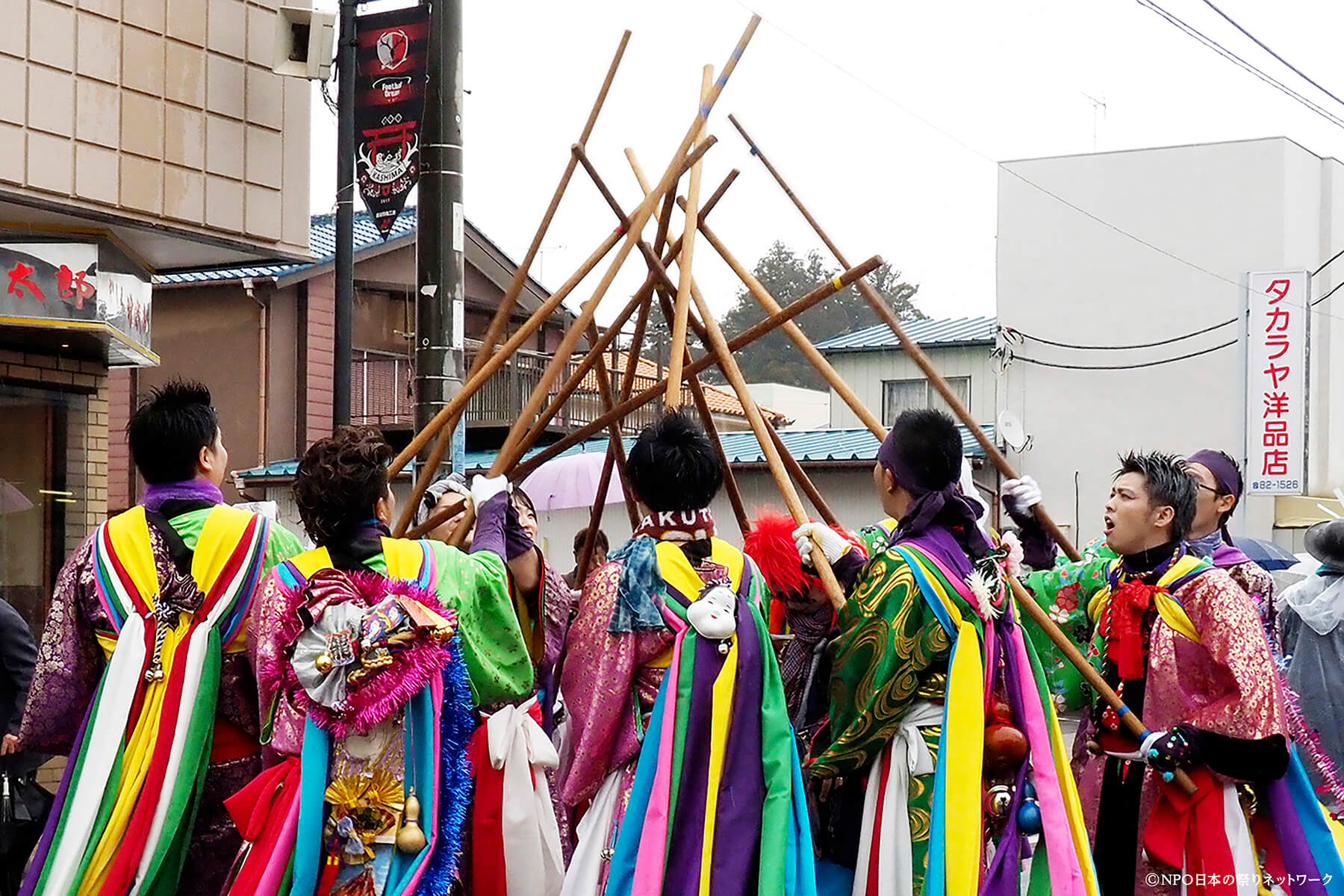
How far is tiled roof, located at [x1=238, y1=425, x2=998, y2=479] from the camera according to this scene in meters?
18.9

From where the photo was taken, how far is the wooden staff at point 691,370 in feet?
14.3

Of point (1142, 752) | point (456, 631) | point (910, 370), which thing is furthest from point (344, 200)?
point (910, 370)

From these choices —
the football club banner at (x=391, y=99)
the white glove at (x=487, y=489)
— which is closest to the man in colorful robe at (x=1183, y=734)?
the white glove at (x=487, y=489)

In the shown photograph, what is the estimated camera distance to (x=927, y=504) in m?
3.95

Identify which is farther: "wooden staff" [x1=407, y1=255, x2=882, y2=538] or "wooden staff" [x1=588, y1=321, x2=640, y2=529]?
"wooden staff" [x1=588, y1=321, x2=640, y2=529]

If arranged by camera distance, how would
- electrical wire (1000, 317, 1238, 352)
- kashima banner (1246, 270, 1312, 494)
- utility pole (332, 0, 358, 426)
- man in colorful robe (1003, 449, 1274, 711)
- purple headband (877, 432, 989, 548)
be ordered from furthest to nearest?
1. electrical wire (1000, 317, 1238, 352)
2. kashima banner (1246, 270, 1312, 494)
3. utility pole (332, 0, 358, 426)
4. man in colorful robe (1003, 449, 1274, 711)
5. purple headband (877, 432, 989, 548)

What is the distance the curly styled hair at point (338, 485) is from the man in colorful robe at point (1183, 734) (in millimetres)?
2346

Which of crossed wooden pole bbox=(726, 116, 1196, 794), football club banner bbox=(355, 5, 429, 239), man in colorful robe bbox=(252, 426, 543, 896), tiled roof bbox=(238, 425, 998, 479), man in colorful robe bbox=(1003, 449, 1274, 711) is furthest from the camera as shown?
tiled roof bbox=(238, 425, 998, 479)

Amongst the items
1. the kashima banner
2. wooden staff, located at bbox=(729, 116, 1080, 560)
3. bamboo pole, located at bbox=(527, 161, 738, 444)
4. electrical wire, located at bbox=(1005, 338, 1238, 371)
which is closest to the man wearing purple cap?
wooden staff, located at bbox=(729, 116, 1080, 560)

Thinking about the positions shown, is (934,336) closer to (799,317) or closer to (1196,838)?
(1196,838)

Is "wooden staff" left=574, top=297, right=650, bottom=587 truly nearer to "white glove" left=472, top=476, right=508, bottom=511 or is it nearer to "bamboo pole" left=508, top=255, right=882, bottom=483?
"bamboo pole" left=508, top=255, right=882, bottom=483

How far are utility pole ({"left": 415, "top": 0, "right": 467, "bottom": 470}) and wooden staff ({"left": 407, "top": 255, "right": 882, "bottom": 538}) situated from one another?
41.6 inches

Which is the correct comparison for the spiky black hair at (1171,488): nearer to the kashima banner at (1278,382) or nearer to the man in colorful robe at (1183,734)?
the man in colorful robe at (1183,734)

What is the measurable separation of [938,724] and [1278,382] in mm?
13493
